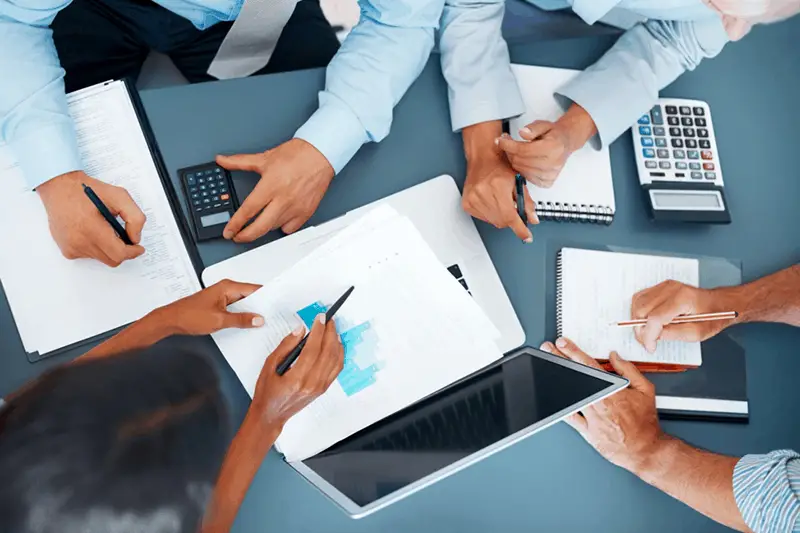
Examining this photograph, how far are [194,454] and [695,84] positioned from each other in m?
1.02

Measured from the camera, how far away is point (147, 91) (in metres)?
0.99

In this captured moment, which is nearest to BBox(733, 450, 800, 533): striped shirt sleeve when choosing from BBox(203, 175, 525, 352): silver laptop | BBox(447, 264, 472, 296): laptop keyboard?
BBox(203, 175, 525, 352): silver laptop

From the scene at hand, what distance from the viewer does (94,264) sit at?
2.99ft

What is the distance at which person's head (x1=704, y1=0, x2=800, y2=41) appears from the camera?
81 cm

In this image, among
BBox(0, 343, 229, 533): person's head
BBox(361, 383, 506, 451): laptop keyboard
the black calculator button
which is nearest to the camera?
BBox(0, 343, 229, 533): person's head

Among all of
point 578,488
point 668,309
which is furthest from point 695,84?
point 578,488

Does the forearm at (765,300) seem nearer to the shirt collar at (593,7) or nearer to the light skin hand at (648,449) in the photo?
the light skin hand at (648,449)

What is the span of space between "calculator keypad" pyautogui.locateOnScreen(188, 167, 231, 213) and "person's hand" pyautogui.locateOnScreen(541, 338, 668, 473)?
528 millimetres

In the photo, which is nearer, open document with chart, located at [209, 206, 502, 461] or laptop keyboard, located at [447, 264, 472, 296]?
open document with chart, located at [209, 206, 502, 461]

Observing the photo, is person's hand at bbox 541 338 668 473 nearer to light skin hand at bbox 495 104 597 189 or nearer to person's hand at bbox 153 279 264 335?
light skin hand at bbox 495 104 597 189

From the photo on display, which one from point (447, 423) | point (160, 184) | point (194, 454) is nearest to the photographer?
point (194, 454)

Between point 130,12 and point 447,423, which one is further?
point 130,12

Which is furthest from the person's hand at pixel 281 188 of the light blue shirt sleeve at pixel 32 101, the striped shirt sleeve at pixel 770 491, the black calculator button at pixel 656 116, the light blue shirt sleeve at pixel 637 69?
the striped shirt sleeve at pixel 770 491

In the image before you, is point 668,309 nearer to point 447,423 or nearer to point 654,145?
point 654,145
